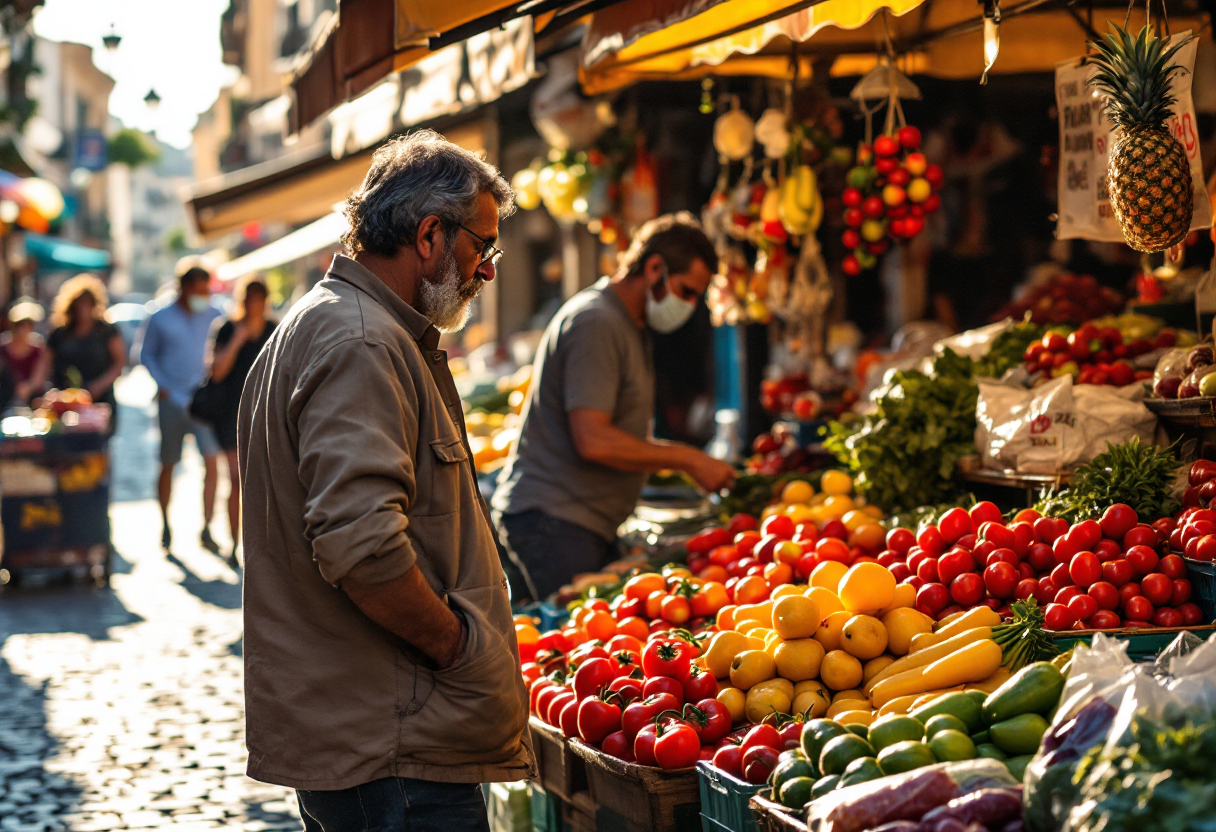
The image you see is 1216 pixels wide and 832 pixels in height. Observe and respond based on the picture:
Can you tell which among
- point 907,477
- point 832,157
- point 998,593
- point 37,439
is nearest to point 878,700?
point 998,593

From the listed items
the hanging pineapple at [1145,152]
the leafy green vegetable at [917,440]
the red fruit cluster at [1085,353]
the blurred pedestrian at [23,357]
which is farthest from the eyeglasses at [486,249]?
the blurred pedestrian at [23,357]

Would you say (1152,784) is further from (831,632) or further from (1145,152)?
(1145,152)

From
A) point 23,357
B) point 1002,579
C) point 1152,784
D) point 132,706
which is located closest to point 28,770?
point 132,706

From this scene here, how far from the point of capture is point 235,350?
9.42 metres

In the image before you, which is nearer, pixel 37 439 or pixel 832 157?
pixel 832 157

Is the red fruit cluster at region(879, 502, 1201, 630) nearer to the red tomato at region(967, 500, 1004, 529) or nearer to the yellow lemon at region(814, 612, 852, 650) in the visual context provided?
the red tomato at region(967, 500, 1004, 529)

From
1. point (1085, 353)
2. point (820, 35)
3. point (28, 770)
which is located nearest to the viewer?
point (1085, 353)

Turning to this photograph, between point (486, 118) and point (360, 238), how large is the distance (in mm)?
8113

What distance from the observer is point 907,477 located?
4789mm

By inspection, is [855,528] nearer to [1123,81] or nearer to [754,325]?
[1123,81]

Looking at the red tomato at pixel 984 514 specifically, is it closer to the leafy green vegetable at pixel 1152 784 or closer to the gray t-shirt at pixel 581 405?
the gray t-shirt at pixel 581 405

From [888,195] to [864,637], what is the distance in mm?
2838

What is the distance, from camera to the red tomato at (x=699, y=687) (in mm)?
3438

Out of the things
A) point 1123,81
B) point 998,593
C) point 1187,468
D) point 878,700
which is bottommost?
point 878,700
